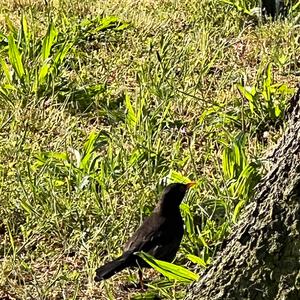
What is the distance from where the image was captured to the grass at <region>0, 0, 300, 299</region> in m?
4.51

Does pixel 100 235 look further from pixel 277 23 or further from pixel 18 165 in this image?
pixel 277 23

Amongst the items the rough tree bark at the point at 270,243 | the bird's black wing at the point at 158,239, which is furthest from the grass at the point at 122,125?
the rough tree bark at the point at 270,243

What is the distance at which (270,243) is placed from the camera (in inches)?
128

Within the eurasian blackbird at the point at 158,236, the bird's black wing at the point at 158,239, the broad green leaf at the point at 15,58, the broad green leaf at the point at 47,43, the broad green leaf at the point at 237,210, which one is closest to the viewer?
the eurasian blackbird at the point at 158,236

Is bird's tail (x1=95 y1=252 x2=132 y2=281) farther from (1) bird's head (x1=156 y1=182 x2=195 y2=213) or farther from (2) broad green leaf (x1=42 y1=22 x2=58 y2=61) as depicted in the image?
(2) broad green leaf (x1=42 y1=22 x2=58 y2=61)

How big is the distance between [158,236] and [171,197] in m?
0.26

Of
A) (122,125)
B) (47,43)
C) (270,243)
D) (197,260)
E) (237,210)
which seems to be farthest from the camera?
(47,43)

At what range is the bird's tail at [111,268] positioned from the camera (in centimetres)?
404

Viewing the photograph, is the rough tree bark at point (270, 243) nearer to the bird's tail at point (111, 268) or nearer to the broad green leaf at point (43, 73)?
the bird's tail at point (111, 268)

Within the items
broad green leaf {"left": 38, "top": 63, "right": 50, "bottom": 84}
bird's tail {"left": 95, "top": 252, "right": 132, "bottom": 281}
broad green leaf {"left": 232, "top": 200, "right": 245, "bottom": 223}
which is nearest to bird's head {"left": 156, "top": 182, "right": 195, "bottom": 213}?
broad green leaf {"left": 232, "top": 200, "right": 245, "bottom": 223}

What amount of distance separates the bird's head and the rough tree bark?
3.08 ft

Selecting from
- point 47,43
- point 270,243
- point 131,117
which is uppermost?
point 270,243

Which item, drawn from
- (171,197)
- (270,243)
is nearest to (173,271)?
(171,197)

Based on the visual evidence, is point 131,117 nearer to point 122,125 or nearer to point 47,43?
point 122,125
